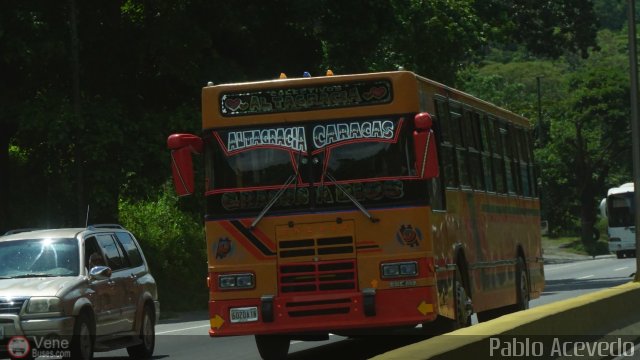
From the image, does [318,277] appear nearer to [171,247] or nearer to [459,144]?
[459,144]

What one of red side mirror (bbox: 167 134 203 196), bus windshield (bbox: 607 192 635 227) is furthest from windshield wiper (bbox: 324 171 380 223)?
bus windshield (bbox: 607 192 635 227)

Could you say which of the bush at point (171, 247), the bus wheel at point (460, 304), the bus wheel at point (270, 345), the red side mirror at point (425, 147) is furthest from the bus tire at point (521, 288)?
the bush at point (171, 247)

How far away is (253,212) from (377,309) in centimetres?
173

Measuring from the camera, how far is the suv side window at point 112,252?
18.2 m

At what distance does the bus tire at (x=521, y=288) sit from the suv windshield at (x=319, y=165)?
718 centimetres

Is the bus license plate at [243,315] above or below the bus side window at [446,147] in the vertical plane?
below

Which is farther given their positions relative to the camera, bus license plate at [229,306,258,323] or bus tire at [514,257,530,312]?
bus tire at [514,257,530,312]

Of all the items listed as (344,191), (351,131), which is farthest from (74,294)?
(351,131)

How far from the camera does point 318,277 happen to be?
15664 millimetres

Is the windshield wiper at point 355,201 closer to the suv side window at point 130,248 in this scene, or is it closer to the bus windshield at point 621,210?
the suv side window at point 130,248

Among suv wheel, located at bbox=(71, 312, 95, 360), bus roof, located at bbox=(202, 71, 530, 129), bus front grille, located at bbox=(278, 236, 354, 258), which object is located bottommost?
suv wheel, located at bbox=(71, 312, 95, 360)

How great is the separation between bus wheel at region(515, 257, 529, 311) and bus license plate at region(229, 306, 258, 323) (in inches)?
303

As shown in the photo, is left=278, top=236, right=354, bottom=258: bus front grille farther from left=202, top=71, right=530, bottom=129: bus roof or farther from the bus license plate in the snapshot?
left=202, top=71, right=530, bottom=129: bus roof

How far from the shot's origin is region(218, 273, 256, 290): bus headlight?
51.7 feet
